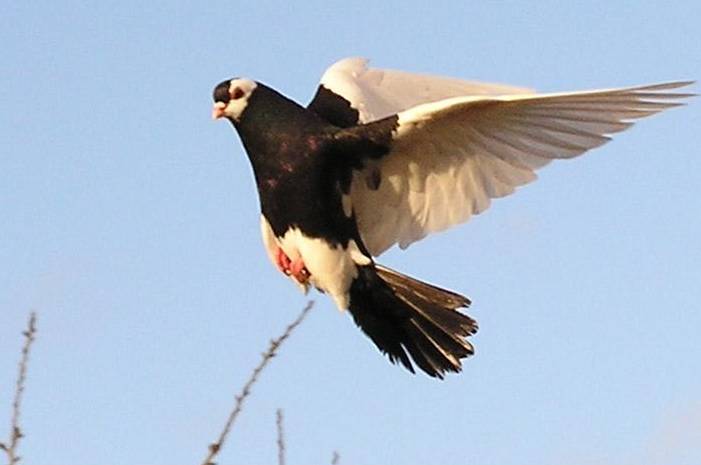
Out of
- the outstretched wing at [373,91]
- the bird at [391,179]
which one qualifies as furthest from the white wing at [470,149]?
the outstretched wing at [373,91]

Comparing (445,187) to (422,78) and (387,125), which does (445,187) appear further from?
(422,78)

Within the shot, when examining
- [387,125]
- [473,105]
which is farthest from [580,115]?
[387,125]

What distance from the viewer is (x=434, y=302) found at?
6.90 m

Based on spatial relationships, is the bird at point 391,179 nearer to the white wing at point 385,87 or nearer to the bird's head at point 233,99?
the bird's head at point 233,99

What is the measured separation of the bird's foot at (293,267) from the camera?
662 centimetres

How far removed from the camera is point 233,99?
6668 mm

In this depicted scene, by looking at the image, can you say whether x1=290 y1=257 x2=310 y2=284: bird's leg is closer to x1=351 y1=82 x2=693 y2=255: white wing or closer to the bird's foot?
the bird's foot

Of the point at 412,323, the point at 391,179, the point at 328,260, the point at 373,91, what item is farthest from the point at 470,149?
the point at 373,91

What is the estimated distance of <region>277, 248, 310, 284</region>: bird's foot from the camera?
261 inches

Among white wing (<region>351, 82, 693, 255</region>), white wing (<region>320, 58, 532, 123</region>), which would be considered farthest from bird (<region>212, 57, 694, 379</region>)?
white wing (<region>320, 58, 532, 123</region>)

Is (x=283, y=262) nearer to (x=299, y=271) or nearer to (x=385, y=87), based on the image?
(x=299, y=271)

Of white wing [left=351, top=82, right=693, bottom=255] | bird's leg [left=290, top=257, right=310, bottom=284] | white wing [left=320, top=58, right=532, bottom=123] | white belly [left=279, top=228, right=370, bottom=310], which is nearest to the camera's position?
white wing [left=351, top=82, right=693, bottom=255]

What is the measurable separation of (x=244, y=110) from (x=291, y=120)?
0.24 meters

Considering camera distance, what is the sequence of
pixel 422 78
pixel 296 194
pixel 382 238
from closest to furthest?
1. pixel 296 194
2. pixel 382 238
3. pixel 422 78
